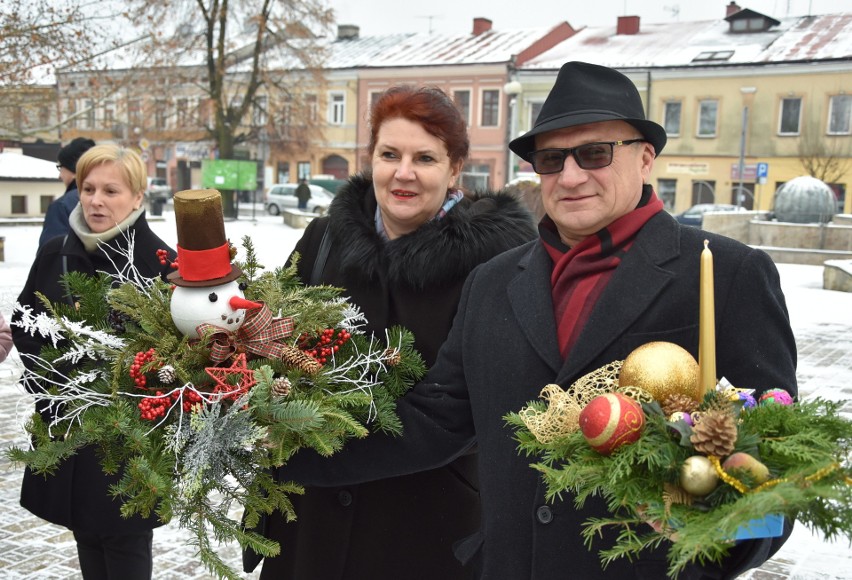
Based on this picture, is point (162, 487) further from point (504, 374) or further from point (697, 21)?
point (697, 21)

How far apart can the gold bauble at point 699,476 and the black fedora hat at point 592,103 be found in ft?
3.00

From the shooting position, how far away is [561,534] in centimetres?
199

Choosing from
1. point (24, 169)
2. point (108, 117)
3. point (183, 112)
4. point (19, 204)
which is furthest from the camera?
point (183, 112)

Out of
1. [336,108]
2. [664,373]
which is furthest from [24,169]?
[664,373]

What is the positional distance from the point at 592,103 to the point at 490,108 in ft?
136

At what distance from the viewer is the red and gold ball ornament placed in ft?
4.89

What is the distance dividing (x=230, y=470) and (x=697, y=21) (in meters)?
44.4

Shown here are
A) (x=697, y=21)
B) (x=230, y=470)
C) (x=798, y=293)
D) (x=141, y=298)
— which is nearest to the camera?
(x=230, y=470)

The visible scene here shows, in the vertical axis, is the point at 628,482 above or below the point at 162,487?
above

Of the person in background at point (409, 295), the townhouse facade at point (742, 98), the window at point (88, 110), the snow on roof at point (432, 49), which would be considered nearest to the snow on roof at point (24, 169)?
Answer: the window at point (88, 110)

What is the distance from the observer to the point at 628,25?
42.0 metres

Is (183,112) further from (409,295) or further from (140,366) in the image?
(140,366)

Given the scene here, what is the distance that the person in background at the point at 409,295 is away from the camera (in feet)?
8.87

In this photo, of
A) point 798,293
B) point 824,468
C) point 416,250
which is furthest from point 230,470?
point 798,293
